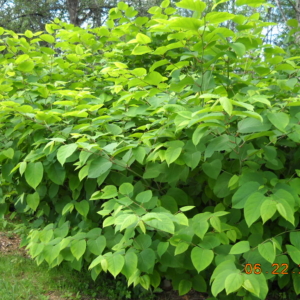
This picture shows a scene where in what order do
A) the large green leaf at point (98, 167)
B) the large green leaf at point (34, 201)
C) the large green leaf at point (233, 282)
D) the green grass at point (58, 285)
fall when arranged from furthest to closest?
the green grass at point (58, 285), the large green leaf at point (34, 201), the large green leaf at point (98, 167), the large green leaf at point (233, 282)

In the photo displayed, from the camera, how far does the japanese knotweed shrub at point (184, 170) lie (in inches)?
62.0

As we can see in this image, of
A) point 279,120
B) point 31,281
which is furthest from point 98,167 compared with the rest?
point 31,281

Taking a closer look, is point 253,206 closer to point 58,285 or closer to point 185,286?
point 185,286

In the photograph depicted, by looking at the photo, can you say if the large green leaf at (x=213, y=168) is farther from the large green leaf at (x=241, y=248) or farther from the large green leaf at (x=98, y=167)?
the large green leaf at (x=98, y=167)

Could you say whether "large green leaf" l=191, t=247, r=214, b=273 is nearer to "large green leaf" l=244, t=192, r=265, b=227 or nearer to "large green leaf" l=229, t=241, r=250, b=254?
"large green leaf" l=229, t=241, r=250, b=254

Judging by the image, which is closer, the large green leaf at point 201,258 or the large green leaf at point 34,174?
the large green leaf at point 201,258

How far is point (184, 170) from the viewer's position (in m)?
1.93

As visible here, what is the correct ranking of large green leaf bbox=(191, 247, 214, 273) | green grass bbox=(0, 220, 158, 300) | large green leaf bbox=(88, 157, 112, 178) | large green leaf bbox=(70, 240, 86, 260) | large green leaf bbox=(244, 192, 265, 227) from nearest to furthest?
large green leaf bbox=(244, 192, 265, 227) → large green leaf bbox=(191, 247, 214, 273) → large green leaf bbox=(88, 157, 112, 178) → large green leaf bbox=(70, 240, 86, 260) → green grass bbox=(0, 220, 158, 300)

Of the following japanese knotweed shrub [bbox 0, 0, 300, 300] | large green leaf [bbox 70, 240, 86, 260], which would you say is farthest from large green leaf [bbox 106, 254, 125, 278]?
large green leaf [bbox 70, 240, 86, 260]

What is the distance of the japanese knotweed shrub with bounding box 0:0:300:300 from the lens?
1.57 m

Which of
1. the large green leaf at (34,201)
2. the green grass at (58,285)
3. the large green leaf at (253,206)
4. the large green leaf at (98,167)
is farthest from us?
the green grass at (58,285)

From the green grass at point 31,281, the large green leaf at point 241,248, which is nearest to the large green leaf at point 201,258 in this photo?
the large green leaf at point 241,248

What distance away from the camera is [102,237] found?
2.07m

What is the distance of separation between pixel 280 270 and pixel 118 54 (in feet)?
7.86
